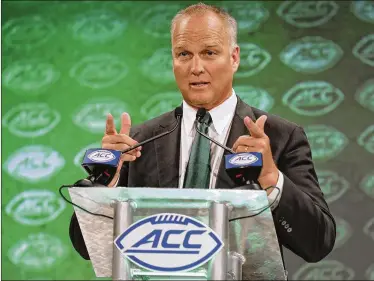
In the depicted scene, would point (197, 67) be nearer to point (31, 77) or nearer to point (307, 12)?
point (307, 12)

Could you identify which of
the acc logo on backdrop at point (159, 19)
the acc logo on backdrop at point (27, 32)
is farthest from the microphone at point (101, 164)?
the acc logo on backdrop at point (27, 32)

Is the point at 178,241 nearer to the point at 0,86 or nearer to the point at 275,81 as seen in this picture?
the point at 275,81

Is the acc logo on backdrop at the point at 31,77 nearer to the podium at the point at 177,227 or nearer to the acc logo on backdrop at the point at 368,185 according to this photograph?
the acc logo on backdrop at the point at 368,185

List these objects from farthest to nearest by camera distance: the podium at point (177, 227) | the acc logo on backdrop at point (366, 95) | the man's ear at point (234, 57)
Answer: the acc logo on backdrop at point (366, 95) < the man's ear at point (234, 57) < the podium at point (177, 227)

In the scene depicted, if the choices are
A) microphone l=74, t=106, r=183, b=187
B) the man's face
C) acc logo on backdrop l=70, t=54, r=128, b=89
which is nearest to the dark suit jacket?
the man's face

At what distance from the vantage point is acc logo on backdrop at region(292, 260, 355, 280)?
147 inches

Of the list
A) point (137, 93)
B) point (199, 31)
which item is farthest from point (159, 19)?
point (199, 31)

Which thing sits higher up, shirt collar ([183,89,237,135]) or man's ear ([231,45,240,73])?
man's ear ([231,45,240,73])

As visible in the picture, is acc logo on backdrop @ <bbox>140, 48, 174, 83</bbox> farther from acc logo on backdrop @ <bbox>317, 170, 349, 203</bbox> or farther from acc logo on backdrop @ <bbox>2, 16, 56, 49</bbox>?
acc logo on backdrop @ <bbox>317, 170, 349, 203</bbox>

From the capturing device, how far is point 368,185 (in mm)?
3762

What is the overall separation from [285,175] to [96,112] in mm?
2099

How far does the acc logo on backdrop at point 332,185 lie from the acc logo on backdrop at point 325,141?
0.27 feet

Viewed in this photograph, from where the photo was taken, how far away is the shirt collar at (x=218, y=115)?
7.93 ft

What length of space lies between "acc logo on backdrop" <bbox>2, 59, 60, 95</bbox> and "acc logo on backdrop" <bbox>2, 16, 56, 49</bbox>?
0.11 metres
